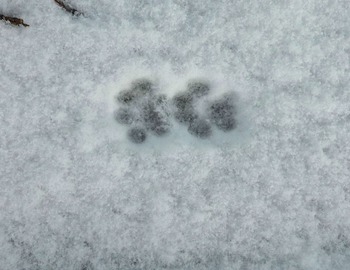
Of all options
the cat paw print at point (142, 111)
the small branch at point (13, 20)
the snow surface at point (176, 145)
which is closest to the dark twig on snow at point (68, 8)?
the snow surface at point (176, 145)

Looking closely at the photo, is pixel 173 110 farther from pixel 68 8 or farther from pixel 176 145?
pixel 68 8

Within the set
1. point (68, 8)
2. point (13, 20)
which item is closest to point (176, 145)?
point (68, 8)

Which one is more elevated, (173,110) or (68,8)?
(68,8)

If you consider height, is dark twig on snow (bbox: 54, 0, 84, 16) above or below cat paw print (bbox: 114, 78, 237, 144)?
above

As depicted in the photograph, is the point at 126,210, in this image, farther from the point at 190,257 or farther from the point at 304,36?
the point at 304,36

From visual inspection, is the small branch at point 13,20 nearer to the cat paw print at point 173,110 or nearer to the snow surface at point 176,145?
the snow surface at point 176,145

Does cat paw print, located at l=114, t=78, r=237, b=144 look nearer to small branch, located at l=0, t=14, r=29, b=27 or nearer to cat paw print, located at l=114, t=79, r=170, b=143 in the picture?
cat paw print, located at l=114, t=79, r=170, b=143

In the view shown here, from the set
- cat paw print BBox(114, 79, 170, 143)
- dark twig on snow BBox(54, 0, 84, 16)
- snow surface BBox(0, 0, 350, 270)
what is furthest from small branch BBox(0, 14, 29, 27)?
cat paw print BBox(114, 79, 170, 143)

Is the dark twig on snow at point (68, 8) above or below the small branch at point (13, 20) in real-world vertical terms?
above

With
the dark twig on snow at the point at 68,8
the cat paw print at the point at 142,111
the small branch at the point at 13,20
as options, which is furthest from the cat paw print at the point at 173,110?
the small branch at the point at 13,20
